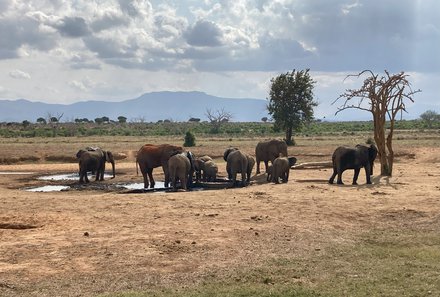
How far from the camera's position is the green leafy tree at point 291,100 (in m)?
51.1

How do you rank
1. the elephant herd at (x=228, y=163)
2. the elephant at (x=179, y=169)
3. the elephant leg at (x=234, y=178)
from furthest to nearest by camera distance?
the elephant leg at (x=234, y=178) → the elephant herd at (x=228, y=163) → the elephant at (x=179, y=169)

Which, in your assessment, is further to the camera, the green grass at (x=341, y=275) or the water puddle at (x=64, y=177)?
the water puddle at (x=64, y=177)

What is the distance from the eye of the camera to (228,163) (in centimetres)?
2427

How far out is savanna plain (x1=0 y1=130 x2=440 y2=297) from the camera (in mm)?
9617

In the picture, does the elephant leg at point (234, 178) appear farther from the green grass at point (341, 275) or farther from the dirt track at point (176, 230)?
the green grass at point (341, 275)

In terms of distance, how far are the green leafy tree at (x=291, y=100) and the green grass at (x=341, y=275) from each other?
38755 millimetres

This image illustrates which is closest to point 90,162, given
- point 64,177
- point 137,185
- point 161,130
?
point 137,185

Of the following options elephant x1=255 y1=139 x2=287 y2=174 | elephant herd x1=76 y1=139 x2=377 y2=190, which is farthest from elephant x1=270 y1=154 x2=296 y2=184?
elephant x1=255 y1=139 x2=287 y2=174

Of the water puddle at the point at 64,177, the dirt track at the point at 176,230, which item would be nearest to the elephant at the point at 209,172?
the dirt track at the point at 176,230

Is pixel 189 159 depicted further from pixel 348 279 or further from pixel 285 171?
pixel 348 279

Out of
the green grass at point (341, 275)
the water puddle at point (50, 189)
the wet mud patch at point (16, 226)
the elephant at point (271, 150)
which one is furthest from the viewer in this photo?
the elephant at point (271, 150)

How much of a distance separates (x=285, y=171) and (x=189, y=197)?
6.28m

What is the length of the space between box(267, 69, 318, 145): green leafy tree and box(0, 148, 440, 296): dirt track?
95.3 feet

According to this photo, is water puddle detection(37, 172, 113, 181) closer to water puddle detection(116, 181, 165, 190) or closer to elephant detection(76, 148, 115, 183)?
elephant detection(76, 148, 115, 183)
